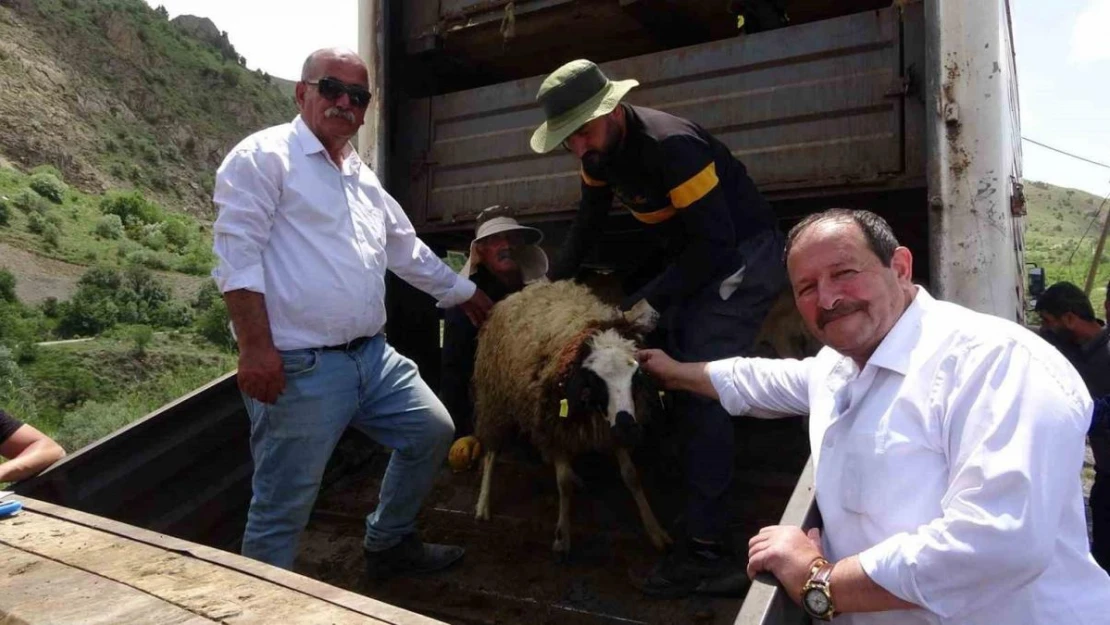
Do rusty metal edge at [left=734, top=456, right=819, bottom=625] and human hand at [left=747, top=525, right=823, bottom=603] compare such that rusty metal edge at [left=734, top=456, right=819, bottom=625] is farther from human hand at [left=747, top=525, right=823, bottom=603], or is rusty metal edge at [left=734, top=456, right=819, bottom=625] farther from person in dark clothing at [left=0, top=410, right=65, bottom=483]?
person in dark clothing at [left=0, top=410, right=65, bottom=483]

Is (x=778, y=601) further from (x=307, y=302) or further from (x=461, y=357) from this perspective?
(x=461, y=357)

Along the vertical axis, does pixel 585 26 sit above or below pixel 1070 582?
above

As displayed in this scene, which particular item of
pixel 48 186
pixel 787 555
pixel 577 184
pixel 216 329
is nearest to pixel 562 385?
pixel 577 184

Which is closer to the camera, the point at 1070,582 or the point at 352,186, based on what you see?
the point at 1070,582

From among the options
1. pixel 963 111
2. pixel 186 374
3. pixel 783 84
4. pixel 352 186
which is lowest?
pixel 186 374

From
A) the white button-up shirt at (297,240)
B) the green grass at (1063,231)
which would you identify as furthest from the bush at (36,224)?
the green grass at (1063,231)

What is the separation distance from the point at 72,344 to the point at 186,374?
4.69 m

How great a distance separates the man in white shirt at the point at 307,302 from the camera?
277cm

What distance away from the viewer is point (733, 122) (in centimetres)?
394

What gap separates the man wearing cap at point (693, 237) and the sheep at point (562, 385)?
0.97 feet

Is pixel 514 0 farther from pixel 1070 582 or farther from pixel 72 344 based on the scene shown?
pixel 72 344

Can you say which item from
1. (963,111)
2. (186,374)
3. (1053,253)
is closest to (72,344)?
(186,374)

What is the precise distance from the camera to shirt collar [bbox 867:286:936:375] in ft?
5.50

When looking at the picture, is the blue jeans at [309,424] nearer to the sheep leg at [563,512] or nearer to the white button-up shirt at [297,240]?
the white button-up shirt at [297,240]
